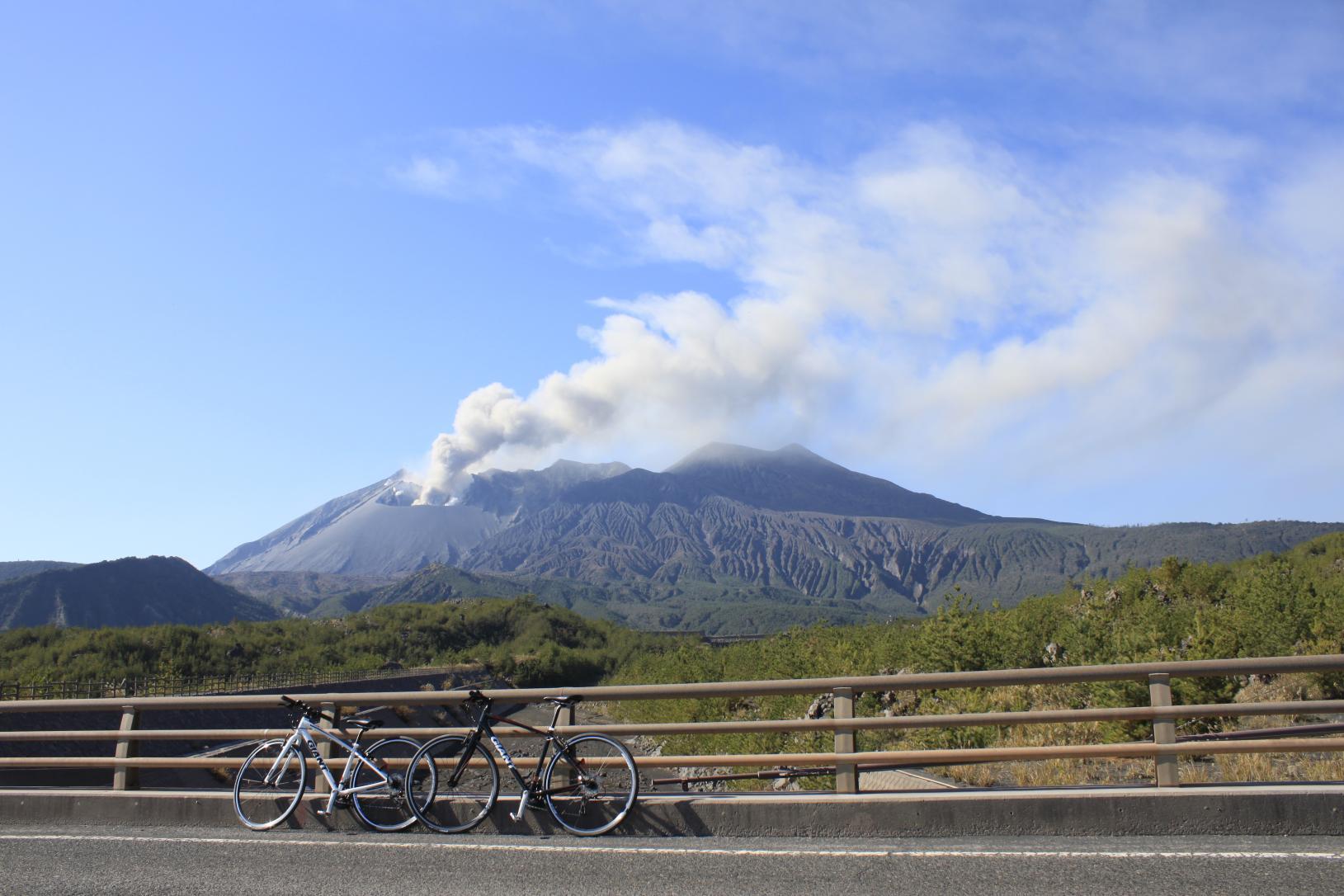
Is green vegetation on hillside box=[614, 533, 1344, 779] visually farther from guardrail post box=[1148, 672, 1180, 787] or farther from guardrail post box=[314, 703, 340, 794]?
guardrail post box=[314, 703, 340, 794]

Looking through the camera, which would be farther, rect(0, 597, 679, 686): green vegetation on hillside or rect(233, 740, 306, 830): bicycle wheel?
rect(0, 597, 679, 686): green vegetation on hillside

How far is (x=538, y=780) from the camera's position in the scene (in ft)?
29.5

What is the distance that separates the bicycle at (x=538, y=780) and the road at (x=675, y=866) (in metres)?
0.22

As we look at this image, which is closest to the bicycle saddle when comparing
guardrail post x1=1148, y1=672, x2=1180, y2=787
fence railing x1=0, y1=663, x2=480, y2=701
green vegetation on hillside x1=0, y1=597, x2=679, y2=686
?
guardrail post x1=1148, y1=672, x2=1180, y2=787

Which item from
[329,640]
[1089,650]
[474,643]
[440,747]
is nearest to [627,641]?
[474,643]

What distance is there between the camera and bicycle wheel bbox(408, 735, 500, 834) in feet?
30.1

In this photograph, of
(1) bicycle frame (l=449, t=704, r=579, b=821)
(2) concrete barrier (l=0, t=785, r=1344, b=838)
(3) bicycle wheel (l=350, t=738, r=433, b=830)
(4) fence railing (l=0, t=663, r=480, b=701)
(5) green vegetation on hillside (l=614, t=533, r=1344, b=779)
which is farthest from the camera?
(4) fence railing (l=0, t=663, r=480, b=701)

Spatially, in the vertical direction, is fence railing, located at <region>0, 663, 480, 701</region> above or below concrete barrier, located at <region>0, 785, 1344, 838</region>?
below

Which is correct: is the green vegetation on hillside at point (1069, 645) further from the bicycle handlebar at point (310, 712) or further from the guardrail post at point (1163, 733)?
the bicycle handlebar at point (310, 712)

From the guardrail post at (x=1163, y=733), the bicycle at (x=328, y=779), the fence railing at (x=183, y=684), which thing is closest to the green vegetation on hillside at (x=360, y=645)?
the fence railing at (x=183, y=684)

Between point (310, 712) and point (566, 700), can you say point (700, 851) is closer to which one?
point (566, 700)

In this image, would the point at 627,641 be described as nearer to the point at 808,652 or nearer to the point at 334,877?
the point at 808,652

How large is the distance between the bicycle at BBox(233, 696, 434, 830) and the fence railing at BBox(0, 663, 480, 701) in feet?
83.7

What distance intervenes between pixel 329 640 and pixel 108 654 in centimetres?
3138
